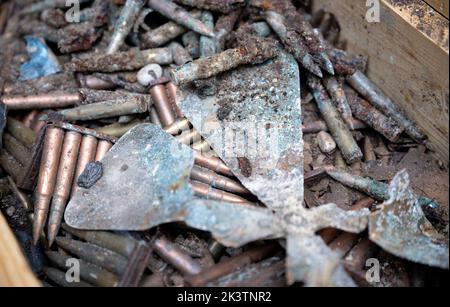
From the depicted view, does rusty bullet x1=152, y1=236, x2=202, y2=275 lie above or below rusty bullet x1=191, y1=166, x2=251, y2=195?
below

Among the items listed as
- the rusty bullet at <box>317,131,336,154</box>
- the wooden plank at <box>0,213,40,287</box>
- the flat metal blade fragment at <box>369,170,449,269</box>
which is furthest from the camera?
the rusty bullet at <box>317,131,336,154</box>

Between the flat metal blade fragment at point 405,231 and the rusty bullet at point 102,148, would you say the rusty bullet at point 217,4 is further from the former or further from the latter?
the flat metal blade fragment at point 405,231

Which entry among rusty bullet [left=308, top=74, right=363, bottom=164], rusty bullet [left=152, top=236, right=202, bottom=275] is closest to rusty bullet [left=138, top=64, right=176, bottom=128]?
rusty bullet [left=152, top=236, right=202, bottom=275]

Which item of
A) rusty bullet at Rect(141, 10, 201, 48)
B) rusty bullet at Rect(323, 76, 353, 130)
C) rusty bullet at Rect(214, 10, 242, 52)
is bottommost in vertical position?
rusty bullet at Rect(141, 10, 201, 48)

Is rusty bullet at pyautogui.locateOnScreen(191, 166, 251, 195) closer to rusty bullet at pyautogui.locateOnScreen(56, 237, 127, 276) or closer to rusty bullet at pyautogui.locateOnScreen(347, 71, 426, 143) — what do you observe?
rusty bullet at pyautogui.locateOnScreen(56, 237, 127, 276)

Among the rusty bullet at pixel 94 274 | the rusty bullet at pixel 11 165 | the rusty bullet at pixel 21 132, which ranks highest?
the rusty bullet at pixel 94 274

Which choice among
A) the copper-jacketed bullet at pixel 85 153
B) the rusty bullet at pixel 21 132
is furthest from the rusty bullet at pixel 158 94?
the rusty bullet at pixel 21 132

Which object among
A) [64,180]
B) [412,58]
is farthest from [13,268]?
[412,58]

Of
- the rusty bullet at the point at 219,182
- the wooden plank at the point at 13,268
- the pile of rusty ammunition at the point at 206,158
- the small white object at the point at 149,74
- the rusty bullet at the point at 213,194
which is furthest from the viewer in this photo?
the small white object at the point at 149,74
